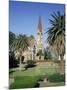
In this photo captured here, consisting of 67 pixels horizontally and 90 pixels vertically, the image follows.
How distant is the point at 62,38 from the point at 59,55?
17cm

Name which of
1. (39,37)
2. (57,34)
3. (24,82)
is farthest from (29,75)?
(57,34)

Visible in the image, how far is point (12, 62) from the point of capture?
2244mm

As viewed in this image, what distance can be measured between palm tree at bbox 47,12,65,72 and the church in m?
0.09

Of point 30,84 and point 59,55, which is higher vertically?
point 59,55

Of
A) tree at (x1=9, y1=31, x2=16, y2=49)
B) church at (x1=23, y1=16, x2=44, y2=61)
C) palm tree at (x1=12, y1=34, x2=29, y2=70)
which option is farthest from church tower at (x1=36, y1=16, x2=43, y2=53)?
tree at (x1=9, y1=31, x2=16, y2=49)

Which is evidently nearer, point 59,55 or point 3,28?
point 3,28

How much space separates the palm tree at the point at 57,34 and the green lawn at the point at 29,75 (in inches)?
6.8

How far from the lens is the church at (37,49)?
7.52 feet

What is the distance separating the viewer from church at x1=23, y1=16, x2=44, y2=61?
229 centimetres

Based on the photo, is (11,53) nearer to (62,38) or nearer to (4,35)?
(4,35)

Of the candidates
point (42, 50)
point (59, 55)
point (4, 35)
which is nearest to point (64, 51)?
point (59, 55)

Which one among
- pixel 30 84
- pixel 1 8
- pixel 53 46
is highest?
pixel 1 8

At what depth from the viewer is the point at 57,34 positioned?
2.37 metres

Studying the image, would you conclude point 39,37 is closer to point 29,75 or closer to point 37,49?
point 37,49
